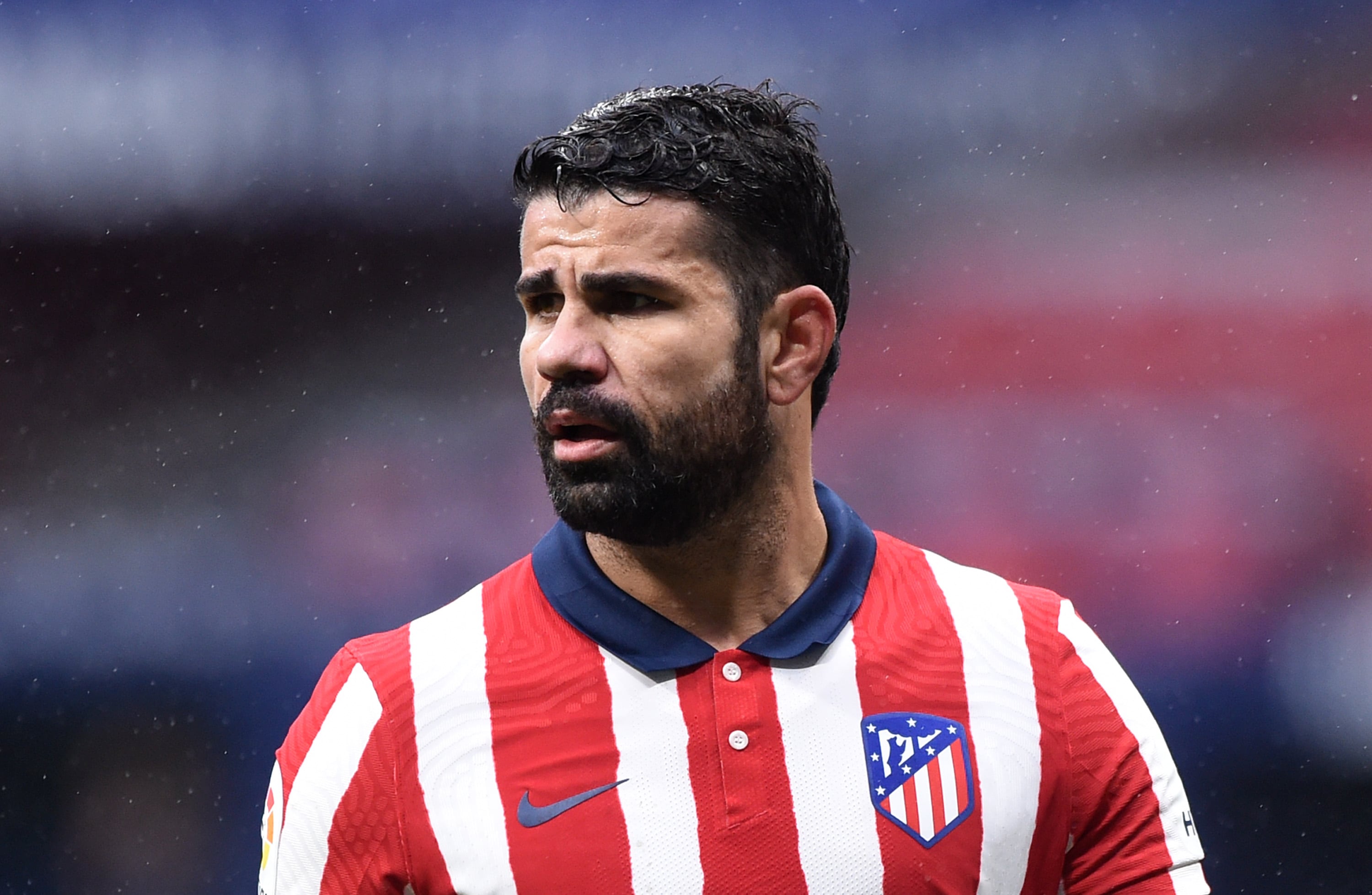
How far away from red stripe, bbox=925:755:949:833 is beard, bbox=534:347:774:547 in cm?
29

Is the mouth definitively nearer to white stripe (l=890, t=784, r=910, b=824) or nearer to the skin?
the skin

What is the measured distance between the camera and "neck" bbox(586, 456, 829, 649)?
1.24 meters

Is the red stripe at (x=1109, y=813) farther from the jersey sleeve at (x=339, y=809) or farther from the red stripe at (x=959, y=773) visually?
the jersey sleeve at (x=339, y=809)

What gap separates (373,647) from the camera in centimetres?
128

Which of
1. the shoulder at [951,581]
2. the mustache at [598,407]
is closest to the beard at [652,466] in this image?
the mustache at [598,407]

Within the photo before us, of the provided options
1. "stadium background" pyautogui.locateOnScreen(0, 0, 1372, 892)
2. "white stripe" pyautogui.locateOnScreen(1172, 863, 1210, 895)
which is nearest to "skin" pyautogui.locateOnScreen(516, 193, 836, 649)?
"white stripe" pyautogui.locateOnScreen(1172, 863, 1210, 895)

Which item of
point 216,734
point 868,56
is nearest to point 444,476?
point 216,734

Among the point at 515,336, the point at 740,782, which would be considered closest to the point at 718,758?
the point at 740,782

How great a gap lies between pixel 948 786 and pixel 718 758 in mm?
208

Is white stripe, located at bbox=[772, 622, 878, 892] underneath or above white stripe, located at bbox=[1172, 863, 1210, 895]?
above

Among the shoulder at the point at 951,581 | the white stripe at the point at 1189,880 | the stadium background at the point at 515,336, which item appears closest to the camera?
the white stripe at the point at 1189,880

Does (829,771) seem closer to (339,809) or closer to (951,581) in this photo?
(951,581)

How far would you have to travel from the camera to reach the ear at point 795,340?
1259 millimetres

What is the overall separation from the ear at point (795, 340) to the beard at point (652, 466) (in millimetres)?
44
